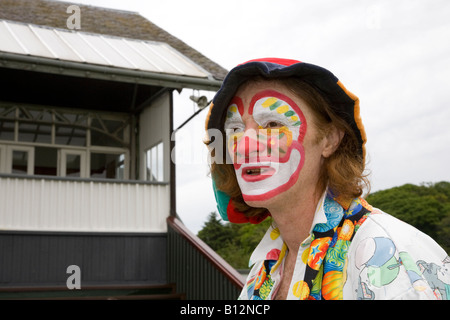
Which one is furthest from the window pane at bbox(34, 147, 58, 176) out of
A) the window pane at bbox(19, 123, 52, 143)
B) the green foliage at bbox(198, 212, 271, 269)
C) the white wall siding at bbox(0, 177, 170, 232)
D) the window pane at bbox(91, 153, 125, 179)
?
the green foliage at bbox(198, 212, 271, 269)

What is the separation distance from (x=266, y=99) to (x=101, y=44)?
899cm

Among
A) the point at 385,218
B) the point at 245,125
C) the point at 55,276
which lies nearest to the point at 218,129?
the point at 245,125

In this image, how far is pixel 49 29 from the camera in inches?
417

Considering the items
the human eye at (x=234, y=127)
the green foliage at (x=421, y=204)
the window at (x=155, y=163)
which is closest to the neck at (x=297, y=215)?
the human eye at (x=234, y=127)

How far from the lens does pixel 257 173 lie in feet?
5.54

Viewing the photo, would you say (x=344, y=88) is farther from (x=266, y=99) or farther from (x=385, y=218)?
(x=385, y=218)

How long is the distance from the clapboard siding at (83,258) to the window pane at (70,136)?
10.0 ft

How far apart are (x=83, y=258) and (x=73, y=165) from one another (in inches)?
121

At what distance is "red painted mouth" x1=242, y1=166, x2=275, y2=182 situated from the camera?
166cm

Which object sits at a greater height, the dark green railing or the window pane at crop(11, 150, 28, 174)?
the window pane at crop(11, 150, 28, 174)

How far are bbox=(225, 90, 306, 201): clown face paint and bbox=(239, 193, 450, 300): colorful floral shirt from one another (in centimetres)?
15

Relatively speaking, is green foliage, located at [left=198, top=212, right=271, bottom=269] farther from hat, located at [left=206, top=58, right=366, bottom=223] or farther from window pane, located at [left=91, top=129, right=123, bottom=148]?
hat, located at [left=206, top=58, right=366, bottom=223]
